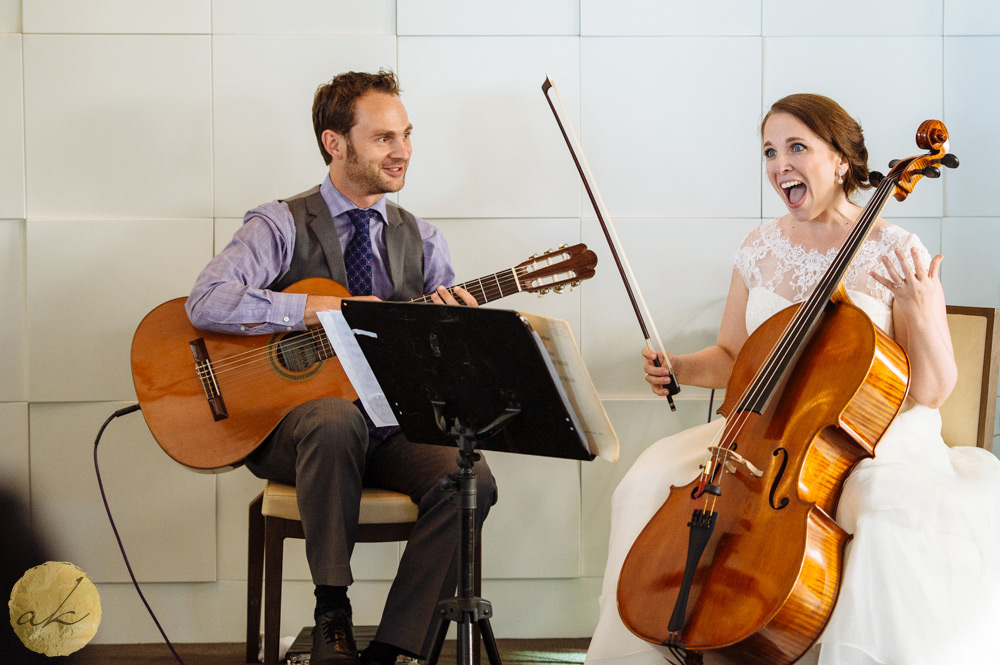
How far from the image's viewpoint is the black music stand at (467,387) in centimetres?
142

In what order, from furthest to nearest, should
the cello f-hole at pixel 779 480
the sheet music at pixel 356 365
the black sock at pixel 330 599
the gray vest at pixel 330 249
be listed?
the gray vest at pixel 330 249, the black sock at pixel 330 599, the sheet music at pixel 356 365, the cello f-hole at pixel 779 480

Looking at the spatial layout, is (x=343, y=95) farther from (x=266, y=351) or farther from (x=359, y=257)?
(x=266, y=351)

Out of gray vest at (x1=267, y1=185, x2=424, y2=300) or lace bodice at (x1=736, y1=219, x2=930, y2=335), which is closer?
lace bodice at (x1=736, y1=219, x2=930, y2=335)

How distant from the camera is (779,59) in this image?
2.68m

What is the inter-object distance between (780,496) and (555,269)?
0.91 m

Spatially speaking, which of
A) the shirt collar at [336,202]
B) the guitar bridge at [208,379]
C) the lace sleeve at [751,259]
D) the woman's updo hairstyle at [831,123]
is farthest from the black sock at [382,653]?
the woman's updo hairstyle at [831,123]

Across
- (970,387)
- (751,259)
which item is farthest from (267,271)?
(970,387)

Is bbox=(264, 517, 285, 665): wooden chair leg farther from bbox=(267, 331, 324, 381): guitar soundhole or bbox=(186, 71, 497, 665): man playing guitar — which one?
bbox=(267, 331, 324, 381): guitar soundhole

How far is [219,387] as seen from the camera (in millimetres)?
2150

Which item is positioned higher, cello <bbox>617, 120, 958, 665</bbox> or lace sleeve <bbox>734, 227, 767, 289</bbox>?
lace sleeve <bbox>734, 227, 767, 289</bbox>

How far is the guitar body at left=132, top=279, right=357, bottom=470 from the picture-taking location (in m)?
2.12

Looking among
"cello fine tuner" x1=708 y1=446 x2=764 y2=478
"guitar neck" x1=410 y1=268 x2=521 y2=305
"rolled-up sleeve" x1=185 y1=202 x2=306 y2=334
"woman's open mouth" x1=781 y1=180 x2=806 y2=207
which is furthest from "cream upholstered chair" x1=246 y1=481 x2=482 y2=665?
"woman's open mouth" x1=781 y1=180 x2=806 y2=207

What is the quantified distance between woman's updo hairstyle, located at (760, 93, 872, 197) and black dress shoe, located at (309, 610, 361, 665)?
158 cm

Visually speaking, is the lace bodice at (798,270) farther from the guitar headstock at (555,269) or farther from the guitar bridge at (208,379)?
the guitar bridge at (208,379)
